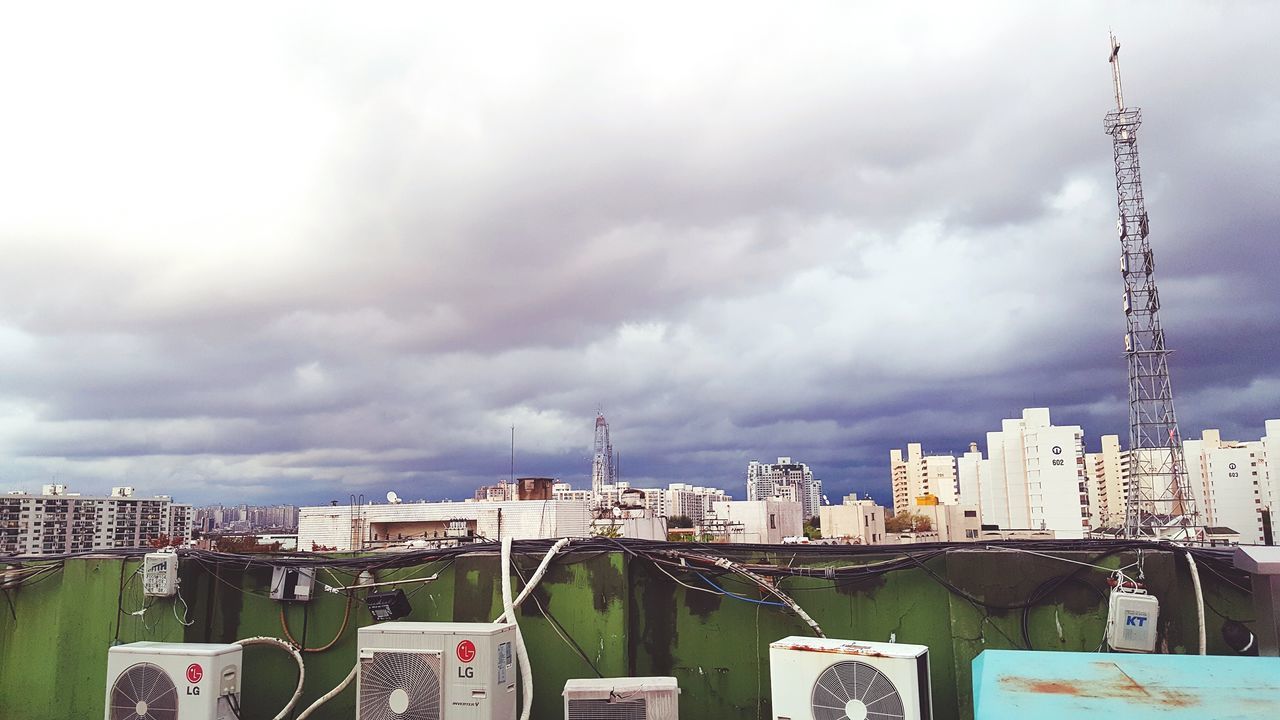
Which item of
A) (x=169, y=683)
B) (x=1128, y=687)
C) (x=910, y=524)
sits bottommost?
(x=910, y=524)

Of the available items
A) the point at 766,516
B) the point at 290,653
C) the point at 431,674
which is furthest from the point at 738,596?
the point at 766,516

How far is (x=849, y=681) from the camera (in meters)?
5.70

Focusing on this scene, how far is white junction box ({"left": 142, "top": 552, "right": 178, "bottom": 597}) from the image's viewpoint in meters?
7.91

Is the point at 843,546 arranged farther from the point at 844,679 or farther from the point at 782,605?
the point at 844,679

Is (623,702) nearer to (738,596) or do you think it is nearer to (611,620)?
(611,620)

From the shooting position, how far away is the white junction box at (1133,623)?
6066 millimetres

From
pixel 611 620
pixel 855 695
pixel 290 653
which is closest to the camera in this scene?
pixel 855 695

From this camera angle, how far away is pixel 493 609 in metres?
7.57

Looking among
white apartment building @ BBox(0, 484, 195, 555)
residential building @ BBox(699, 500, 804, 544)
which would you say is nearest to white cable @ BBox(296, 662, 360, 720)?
residential building @ BBox(699, 500, 804, 544)

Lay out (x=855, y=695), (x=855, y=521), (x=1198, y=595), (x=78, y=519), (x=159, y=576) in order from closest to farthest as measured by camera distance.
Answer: (x=855, y=695)
(x=1198, y=595)
(x=159, y=576)
(x=855, y=521)
(x=78, y=519)

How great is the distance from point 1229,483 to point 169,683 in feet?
417

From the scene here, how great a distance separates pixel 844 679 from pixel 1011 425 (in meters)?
101

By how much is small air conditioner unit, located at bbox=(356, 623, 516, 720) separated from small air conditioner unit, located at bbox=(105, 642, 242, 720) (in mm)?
1405

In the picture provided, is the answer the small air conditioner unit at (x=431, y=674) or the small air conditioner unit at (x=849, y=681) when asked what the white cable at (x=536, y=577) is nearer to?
the small air conditioner unit at (x=431, y=674)
